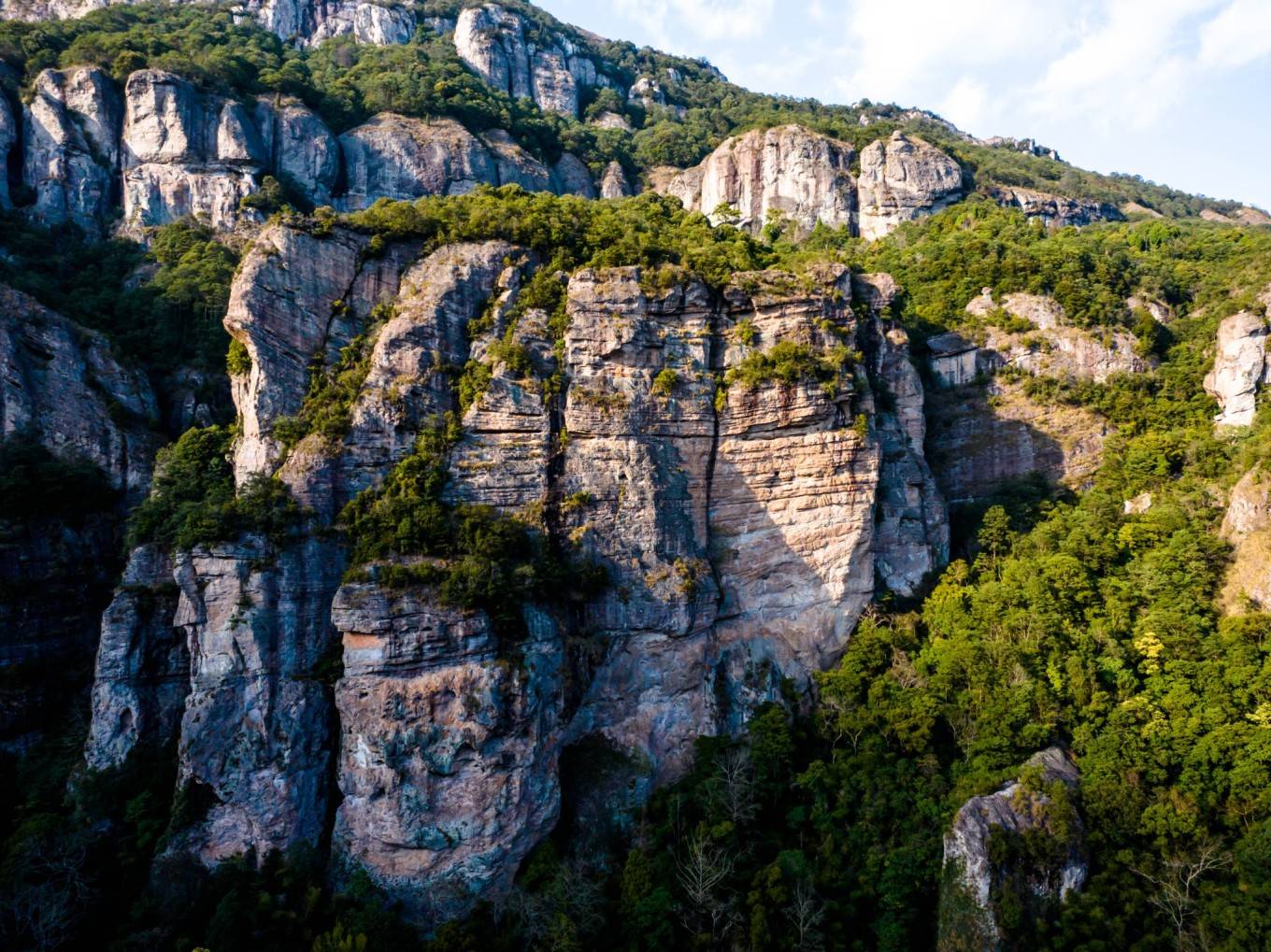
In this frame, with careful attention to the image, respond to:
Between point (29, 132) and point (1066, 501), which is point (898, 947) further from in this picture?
point (29, 132)

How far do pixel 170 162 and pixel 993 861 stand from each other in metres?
53.7

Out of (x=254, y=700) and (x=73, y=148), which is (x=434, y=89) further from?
(x=254, y=700)

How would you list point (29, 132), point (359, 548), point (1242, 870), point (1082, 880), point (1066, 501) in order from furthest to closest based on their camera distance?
point (29, 132) < point (1066, 501) < point (359, 548) < point (1082, 880) < point (1242, 870)

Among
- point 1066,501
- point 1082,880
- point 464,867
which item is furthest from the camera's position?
point 1066,501

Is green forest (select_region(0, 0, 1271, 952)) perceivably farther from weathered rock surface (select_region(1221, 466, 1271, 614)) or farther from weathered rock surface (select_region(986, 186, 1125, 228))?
weathered rock surface (select_region(986, 186, 1125, 228))

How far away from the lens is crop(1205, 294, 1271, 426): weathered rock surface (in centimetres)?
3194

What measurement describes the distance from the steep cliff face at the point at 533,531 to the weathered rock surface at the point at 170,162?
21.0 meters

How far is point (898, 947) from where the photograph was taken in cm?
1989

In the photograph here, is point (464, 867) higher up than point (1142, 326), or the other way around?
point (1142, 326)

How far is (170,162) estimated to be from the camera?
1658 inches

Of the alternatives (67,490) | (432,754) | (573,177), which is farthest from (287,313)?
(573,177)

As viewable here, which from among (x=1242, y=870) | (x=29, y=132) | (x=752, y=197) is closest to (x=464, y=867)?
(x=1242, y=870)

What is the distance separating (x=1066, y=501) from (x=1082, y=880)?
18.1 m

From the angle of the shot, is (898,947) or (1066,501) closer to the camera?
(898,947)
